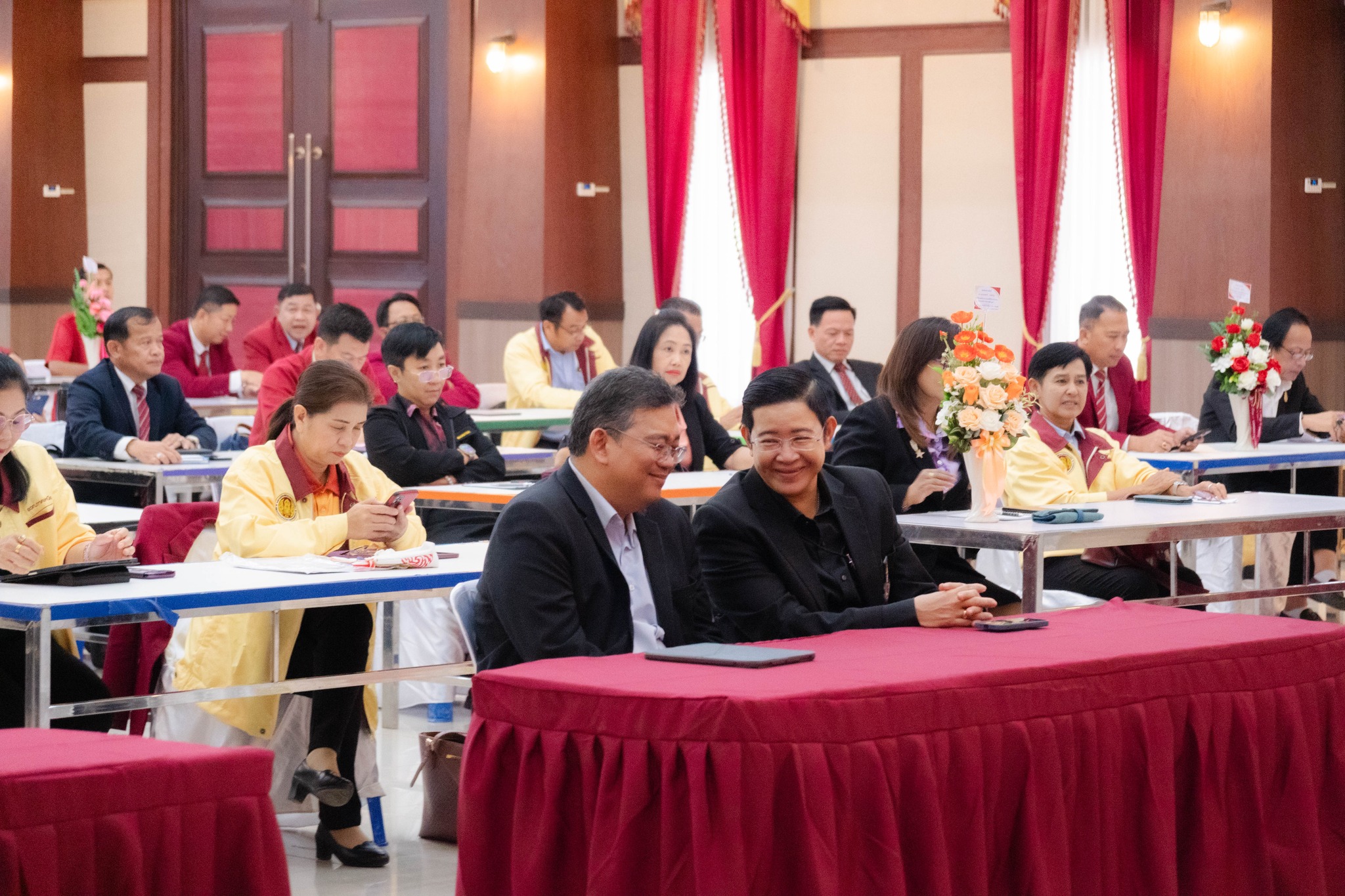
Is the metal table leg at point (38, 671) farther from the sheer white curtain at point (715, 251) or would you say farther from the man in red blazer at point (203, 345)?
the sheer white curtain at point (715, 251)

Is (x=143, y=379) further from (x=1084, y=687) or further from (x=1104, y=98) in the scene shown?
(x=1104, y=98)

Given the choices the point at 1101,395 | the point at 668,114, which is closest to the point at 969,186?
the point at 668,114

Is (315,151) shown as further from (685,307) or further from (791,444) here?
(791,444)

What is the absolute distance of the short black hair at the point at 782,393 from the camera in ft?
10.7

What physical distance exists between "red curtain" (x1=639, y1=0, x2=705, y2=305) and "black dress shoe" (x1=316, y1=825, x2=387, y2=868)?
624 cm

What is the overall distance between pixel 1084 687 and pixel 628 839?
79 cm

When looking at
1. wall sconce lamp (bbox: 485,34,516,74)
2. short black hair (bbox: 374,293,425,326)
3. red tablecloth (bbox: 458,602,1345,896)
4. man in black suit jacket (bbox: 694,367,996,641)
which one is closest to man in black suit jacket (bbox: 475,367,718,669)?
man in black suit jacket (bbox: 694,367,996,641)

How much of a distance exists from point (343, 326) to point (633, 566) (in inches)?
138

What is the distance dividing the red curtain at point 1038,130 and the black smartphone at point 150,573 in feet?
19.8

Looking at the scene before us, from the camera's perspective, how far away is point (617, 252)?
9961mm

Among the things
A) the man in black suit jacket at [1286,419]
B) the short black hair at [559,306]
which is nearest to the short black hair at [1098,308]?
the man in black suit jacket at [1286,419]

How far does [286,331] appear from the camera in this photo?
27.7 feet

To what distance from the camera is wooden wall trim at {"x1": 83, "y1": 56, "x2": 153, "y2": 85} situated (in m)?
11.3

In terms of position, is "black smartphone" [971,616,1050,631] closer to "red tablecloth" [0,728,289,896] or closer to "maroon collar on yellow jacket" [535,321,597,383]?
"red tablecloth" [0,728,289,896]
